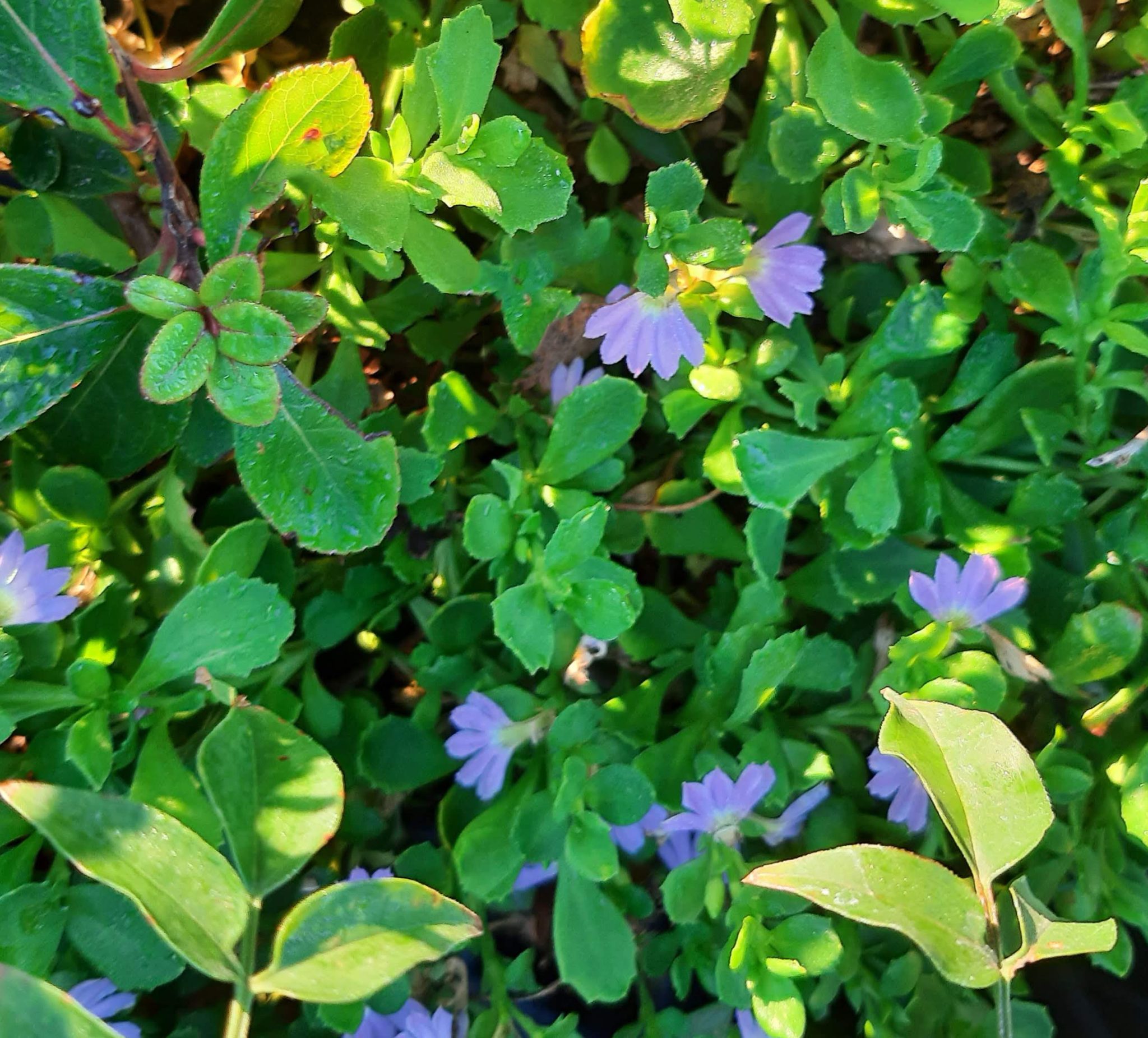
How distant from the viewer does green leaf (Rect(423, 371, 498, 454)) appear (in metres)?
0.89

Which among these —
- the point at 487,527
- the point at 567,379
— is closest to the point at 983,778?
the point at 487,527

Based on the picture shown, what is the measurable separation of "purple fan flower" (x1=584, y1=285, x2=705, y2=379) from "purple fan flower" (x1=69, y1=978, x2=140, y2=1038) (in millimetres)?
716

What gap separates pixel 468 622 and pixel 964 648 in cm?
49

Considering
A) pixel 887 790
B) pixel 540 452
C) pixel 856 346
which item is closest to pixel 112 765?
pixel 540 452

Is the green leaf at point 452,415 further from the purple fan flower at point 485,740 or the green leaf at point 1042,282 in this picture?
the green leaf at point 1042,282

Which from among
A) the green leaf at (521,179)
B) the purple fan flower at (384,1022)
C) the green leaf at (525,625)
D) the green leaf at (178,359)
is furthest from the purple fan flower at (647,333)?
the purple fan flower at (384,1022)

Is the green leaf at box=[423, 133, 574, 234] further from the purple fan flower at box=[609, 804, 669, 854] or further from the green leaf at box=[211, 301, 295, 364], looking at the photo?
the purple fan flower at box=[609, 804, 669, 854]

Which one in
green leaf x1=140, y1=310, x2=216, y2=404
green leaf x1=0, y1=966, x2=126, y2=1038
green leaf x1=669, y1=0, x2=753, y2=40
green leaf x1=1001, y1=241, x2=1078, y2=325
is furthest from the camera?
green leaf x1=1001, y1=241, x2=1078, y2=325

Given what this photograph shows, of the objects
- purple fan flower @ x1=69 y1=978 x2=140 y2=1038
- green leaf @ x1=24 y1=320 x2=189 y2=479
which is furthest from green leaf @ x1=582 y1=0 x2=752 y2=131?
purple fan flower @ x1=69 y1=978 x2=140 y2=1038

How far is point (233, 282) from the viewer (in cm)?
71

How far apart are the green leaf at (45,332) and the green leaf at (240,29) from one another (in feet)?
0.71

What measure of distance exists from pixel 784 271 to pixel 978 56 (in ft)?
0.82

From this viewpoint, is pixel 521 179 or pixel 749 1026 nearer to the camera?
pixel 521 179

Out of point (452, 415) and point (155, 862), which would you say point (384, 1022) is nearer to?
point (155, 862)
